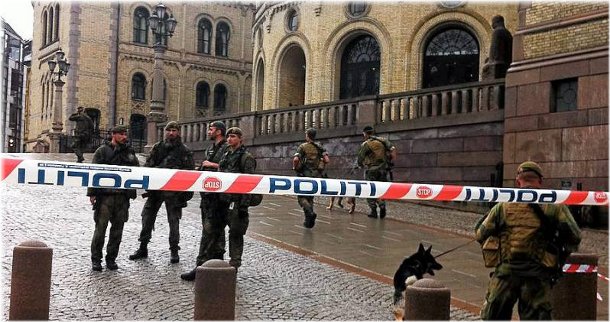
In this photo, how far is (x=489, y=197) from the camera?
6984 mm

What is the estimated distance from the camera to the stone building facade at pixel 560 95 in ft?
46.6

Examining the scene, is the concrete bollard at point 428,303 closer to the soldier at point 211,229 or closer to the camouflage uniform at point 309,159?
the soldier at point 211,229

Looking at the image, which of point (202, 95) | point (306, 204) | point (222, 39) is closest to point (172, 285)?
Result: point (306, 204)

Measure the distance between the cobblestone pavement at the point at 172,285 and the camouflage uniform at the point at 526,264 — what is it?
61.0 inches

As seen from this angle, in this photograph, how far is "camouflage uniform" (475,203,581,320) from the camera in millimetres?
5188

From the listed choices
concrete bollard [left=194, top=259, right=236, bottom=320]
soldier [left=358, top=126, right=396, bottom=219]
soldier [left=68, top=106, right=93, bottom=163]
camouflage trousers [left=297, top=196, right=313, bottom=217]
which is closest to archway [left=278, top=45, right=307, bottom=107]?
soldier [left=68, top=106, right=93, bottom=163]

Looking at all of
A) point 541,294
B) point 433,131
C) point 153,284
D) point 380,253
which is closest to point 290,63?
point 433,131

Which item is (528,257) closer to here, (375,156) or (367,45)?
(375,156)

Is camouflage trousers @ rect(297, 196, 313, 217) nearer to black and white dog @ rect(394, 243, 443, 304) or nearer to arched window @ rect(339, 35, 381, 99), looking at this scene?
black and white dog @ rect(394, 243, 443, 304)

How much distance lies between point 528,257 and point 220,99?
42627 millimetres

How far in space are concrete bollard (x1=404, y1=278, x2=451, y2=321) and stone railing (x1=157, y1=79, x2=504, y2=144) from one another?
1272cm

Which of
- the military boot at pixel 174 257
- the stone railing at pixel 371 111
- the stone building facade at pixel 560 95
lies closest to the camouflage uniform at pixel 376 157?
the stone building facade at pixel 560 95

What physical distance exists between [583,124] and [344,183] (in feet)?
30.9

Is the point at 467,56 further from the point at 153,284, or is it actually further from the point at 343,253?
the point at 153,284
